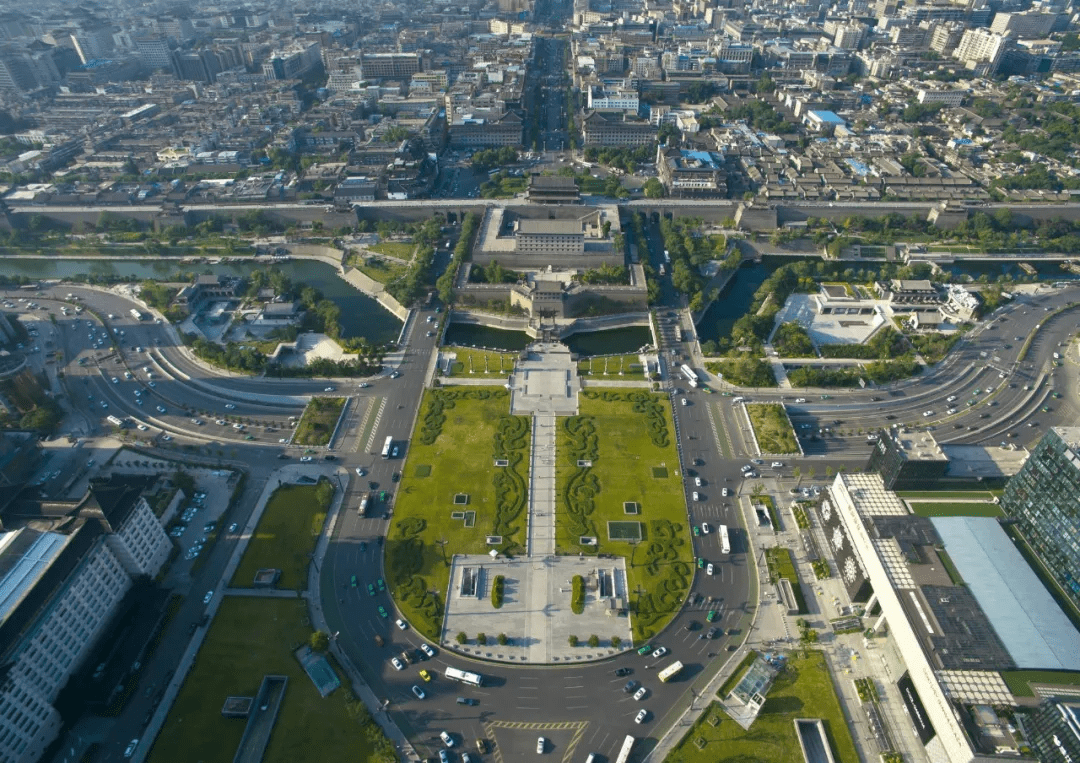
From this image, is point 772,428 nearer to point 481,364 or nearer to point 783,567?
point 783,567

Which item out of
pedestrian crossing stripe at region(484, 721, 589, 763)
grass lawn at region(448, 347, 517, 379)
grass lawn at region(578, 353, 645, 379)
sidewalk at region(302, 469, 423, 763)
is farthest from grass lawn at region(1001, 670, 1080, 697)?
grass lawn at region(448, 347, 517, 379)

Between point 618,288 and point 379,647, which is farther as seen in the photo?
point 618,288

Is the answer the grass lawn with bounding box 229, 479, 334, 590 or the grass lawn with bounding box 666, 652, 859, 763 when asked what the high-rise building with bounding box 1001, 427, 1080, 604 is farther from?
the grass lawn with bounding box 229, 479, 334, 590

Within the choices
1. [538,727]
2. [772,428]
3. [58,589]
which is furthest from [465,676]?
[772,428]

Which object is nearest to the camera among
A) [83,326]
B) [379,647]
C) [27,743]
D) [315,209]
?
[27,743]

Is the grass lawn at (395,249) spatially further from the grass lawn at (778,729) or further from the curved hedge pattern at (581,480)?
the grass lawn at (778,729)

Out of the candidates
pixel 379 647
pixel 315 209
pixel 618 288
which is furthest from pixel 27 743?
pixel 315 209

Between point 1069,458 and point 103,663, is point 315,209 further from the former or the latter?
point 1069,458
